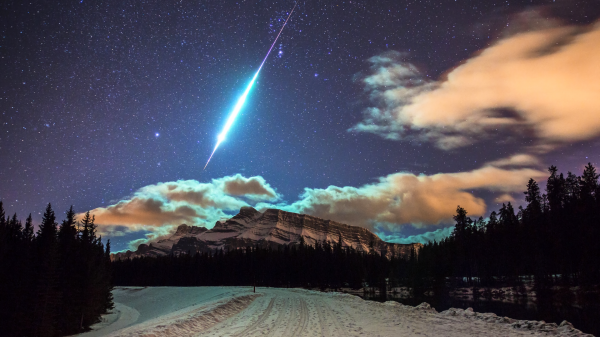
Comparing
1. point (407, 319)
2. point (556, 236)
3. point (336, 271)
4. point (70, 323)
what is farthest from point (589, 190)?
point (70, 323)

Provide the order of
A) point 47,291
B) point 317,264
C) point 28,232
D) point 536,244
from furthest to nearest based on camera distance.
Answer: point 317,264 < point 536,244 < point 28,232 < point 47,291

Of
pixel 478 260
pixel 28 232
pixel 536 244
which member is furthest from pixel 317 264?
pixel 28 232

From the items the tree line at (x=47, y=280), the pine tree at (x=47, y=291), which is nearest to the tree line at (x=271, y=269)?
the tree line at (x=47, y=280)

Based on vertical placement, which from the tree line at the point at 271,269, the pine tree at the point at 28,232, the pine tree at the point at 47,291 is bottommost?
the tree line at the point at 271,269

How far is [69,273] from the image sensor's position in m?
45.0

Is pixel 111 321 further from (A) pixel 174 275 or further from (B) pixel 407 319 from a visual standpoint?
(A) pixel 174 275

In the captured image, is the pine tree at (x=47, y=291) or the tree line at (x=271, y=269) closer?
the pine tree at (x=47, y=291)

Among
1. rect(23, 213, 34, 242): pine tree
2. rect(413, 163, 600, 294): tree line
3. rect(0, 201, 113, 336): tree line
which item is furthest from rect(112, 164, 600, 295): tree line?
rect(23, 213, 34, 242): pine tree

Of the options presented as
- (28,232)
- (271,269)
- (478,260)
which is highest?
(28,232)

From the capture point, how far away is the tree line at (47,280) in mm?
35344

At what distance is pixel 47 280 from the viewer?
37188mm

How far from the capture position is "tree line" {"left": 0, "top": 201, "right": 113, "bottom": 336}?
35.3 meters

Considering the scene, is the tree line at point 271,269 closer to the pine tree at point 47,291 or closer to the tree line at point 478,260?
the tree line at point 478,260

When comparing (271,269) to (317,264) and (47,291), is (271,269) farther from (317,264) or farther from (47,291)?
(47,291)
